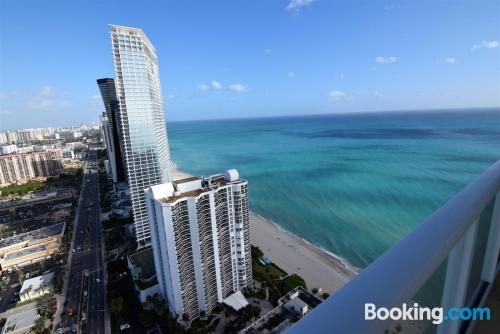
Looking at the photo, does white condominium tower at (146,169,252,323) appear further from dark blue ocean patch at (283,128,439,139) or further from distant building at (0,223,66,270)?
dark blue ocean patch at (283,128,439,139)

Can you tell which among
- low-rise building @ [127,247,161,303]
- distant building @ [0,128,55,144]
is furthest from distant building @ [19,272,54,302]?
distant building @ [0,128,55,144]

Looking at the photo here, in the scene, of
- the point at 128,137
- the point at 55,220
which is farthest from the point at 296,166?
the point at 55,220

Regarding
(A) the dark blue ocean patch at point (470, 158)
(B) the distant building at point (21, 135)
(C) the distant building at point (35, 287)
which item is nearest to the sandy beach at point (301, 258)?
(C) the distant building at point (35, 287)

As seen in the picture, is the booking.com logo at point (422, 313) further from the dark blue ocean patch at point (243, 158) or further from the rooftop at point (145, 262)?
the dark blue ocean patch at point (243, 158)

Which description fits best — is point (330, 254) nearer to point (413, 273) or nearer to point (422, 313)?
point (422, 313)

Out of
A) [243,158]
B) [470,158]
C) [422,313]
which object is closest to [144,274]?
[422,313]

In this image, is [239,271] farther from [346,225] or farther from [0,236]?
[0,236]
